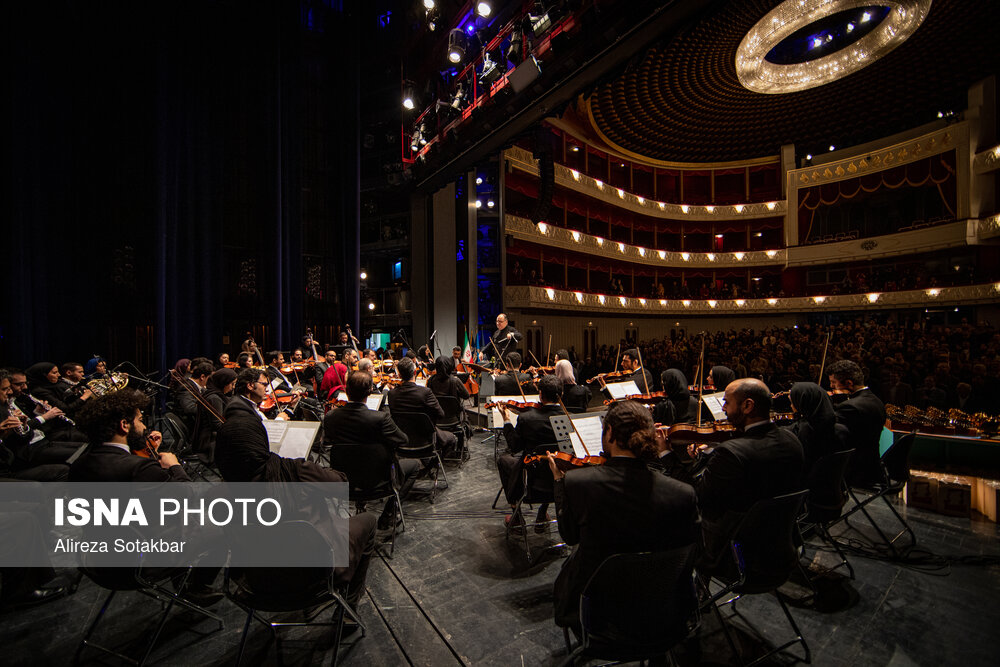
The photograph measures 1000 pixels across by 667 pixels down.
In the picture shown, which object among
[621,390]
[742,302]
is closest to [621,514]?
[621,390]

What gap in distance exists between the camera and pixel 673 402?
5059 millimetres

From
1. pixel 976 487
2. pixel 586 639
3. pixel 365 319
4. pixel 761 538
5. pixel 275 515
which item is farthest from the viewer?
pixel 365 319

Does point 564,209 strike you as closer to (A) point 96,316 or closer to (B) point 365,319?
(B) point 365,319

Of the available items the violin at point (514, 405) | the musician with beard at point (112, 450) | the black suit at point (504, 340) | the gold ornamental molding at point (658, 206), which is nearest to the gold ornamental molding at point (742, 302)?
the gold ornamental molding at point (658, 206)

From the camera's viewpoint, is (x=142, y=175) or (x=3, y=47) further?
(x=142, y=175)

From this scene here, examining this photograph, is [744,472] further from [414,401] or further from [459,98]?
[459,98]

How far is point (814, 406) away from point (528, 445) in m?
2.22

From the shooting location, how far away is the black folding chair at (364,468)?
3.33 metres

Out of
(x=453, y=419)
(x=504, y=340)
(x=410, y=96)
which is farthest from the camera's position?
(x=410, y=96)

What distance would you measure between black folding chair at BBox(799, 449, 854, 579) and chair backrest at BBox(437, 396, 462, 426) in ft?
12.0

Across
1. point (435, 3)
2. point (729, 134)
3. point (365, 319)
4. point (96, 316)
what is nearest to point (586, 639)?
point (96, 316)

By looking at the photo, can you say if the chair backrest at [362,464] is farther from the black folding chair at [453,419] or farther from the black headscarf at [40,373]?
the black headscarf at [40,373]

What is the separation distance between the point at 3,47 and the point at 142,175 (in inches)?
104

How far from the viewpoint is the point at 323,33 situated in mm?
12602
